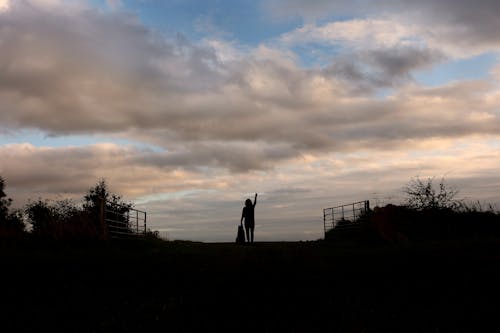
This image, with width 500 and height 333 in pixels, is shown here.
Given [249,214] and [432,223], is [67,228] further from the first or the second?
[432,223]

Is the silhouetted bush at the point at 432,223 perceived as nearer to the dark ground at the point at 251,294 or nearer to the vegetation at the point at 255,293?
the vegetation at the point at 255,293

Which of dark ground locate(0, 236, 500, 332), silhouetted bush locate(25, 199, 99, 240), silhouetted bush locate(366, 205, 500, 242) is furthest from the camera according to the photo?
silhouetted bush locate(366, 205, 500, 242)

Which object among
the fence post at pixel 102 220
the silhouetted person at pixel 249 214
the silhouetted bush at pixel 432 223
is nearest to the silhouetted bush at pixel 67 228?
the fence post at pixel 102 220

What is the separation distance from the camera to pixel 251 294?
32.5 feet

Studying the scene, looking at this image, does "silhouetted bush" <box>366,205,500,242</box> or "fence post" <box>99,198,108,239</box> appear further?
"silhouetted bush" <box>366,205,500,242</box>

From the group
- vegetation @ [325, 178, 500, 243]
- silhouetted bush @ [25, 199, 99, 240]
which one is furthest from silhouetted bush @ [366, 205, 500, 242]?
silhouetted bush @ [25, 199, 99, 240]

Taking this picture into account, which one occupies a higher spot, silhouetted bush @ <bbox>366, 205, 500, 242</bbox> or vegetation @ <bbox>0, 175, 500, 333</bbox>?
silhouetted bush @ <bbox>366, 205, 500, 242</bbox>

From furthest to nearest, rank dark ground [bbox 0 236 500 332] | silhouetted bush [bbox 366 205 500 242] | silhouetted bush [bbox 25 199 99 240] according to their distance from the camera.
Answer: silhouetted bush [bbox 366 205 500 242], silhouetted bush [bbox 25 199 99 240], dark ground [bbox 0 236 500 332]

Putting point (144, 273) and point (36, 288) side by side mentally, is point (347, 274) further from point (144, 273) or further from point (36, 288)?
point (36, 288)

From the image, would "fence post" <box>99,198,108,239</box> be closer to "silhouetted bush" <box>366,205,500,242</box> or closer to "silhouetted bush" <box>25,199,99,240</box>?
"silhouetted bush" <box>25,199,99,240</box>

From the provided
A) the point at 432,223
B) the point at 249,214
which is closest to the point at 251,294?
the point at 249,214

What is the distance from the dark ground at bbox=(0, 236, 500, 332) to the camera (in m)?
7.45

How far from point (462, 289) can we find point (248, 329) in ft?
19.5

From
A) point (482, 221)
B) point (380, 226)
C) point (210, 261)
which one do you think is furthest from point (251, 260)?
point (482, 221)
